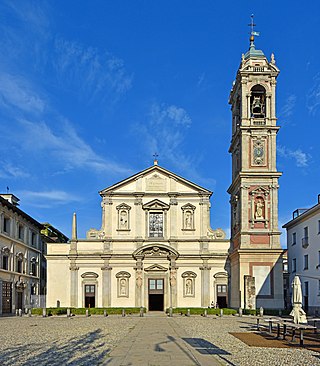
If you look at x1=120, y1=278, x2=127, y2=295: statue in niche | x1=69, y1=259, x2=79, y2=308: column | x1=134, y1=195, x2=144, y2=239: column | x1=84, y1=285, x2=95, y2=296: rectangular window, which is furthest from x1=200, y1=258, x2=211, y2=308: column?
x1=69, y1=259, x2=79, y2=308: column

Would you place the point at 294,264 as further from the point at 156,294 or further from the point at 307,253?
the point at 156,294

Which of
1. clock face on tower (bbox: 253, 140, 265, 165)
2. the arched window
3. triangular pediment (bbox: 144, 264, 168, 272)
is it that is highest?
the arched window

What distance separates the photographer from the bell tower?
44.0 meters

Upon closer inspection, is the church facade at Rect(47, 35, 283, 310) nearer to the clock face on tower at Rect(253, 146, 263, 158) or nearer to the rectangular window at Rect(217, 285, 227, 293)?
the rectangular window at Rect(217, 285, 227, 293)

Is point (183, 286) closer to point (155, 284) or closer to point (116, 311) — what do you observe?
point (155, 284)

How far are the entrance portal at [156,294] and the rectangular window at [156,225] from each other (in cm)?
413

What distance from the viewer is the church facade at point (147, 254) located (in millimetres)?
50500

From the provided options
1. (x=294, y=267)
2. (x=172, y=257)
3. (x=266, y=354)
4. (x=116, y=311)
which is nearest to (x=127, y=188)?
(x=172, y=257)

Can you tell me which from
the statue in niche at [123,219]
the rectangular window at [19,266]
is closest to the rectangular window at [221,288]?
the statue in niche at [123,219]

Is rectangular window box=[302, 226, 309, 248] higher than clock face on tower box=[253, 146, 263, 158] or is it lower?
lower

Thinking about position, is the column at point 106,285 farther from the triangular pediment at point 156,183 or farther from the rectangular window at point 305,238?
the rectangular window at point 305,238

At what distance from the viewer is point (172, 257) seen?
50.6 meters

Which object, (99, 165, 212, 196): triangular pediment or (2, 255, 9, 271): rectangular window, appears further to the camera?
(99, 165, 212, 196): triangular pediment

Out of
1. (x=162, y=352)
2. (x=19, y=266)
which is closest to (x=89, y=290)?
(x=19, y=266)
